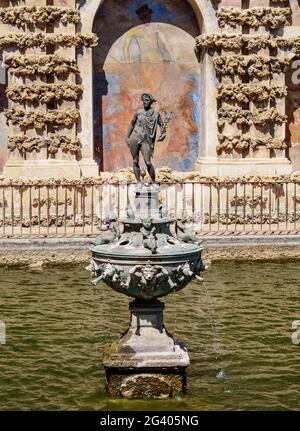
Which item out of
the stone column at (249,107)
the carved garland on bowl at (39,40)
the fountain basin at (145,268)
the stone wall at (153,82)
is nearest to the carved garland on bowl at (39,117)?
the stone wall at (153,82)

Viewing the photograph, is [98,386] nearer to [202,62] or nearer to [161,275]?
[161,275]

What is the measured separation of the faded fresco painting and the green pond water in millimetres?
5267

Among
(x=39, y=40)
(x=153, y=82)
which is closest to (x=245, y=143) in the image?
(x=153, y=82)

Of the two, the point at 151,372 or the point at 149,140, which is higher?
the point at 149,140

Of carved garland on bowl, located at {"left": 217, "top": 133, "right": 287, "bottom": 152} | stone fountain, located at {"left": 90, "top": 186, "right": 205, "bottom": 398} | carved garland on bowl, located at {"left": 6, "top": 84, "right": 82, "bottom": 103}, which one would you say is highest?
carved garland on bowl, located at {"left": 6, "top": 84, "right": 82, "bottom": 103}

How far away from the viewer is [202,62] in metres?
18.6

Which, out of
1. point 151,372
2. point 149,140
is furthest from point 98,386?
point 149,140

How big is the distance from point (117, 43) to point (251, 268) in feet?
21.9

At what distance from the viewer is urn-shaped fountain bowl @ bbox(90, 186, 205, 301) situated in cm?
782

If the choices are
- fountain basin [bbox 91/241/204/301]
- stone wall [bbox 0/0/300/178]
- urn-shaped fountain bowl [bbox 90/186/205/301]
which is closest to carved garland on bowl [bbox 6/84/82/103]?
stone wall [bbox 0/0/300/178]

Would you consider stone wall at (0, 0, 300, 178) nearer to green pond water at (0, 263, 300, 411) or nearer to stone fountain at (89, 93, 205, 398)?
green pond water at (0, 263, 300, 411)

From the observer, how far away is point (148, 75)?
18844 millimetres

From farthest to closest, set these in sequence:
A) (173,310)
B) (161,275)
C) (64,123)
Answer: (64,123)
(173,310)
(161,275)

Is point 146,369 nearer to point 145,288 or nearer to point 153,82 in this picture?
point 145,288
